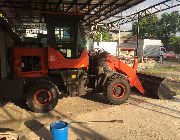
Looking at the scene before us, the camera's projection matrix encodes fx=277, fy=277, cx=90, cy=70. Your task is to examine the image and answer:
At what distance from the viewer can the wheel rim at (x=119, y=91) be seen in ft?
35.4

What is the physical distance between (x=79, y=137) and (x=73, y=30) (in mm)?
4178

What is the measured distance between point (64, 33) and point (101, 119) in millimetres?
3359

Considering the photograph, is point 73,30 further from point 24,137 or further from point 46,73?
point 24,137

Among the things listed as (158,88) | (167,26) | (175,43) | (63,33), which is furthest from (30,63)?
(167,26)

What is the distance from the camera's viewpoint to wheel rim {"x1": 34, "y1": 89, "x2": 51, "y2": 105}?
975 centimetres

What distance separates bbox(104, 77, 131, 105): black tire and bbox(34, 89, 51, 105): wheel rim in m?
2.27

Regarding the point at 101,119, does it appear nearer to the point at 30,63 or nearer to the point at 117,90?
the point at 117,90

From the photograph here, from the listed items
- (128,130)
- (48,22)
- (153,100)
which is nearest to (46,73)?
(48,22)

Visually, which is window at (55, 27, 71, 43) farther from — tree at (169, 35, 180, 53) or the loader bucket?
tree at (169, 35, 180, 53)

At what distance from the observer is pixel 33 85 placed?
9.64m

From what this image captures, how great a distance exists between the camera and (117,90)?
426 inches

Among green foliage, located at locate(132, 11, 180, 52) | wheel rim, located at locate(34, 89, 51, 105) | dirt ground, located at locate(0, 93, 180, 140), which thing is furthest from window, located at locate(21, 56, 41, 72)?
green foliage, located at locate(132, 11, 180, 52)

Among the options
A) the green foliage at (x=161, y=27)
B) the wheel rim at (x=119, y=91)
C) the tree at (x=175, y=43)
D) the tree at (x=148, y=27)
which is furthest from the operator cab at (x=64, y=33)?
the tree at (x=148, y=27)

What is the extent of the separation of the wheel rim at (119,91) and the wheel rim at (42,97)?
260 centimetres
